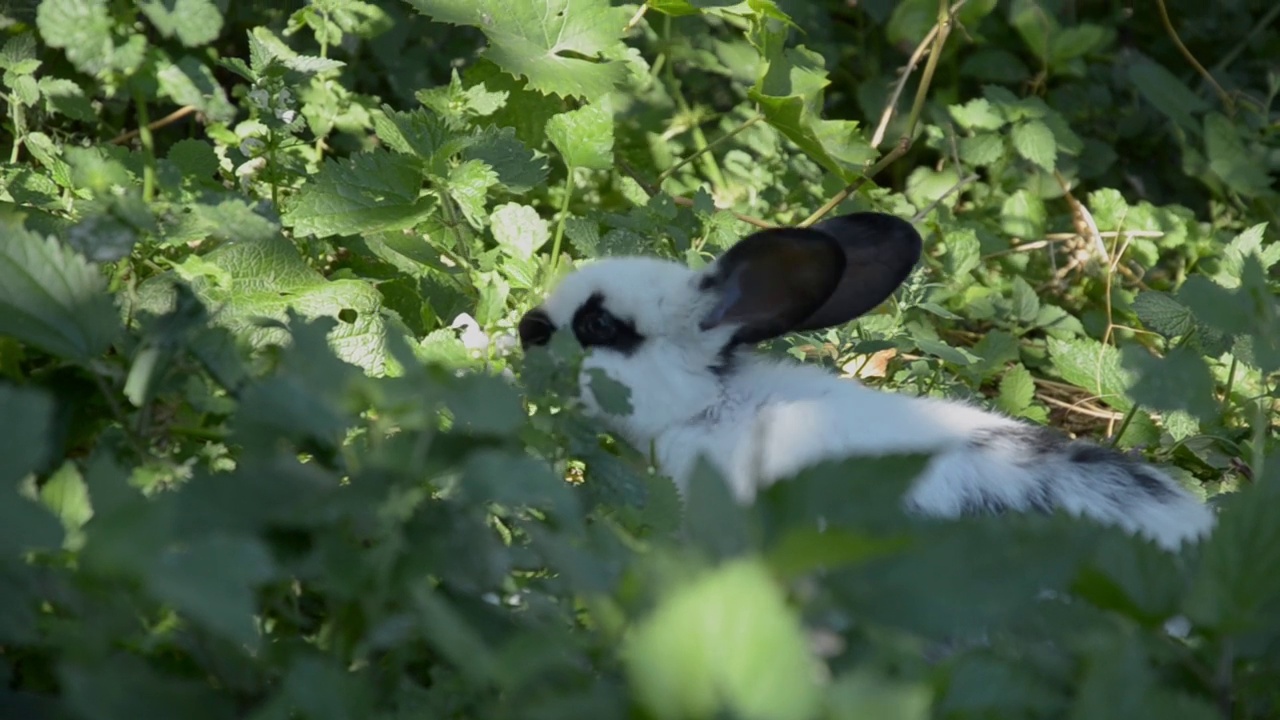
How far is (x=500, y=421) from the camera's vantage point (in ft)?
5.07

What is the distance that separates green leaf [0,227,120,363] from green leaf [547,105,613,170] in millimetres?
1737

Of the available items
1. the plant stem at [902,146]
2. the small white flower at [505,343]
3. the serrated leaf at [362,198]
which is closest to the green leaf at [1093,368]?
the plant stem at [902,146]

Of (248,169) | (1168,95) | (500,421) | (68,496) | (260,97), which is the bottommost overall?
(1168,95)

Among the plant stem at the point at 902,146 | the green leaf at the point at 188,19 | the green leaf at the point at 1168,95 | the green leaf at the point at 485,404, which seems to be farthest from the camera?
the green leaf at the point at 1168,95

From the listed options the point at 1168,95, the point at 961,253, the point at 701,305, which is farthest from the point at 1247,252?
the point at 1168,95

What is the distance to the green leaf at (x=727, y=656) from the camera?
1.21 meters

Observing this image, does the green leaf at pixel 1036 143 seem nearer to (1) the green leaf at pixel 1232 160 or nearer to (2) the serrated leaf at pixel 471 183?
(1) the green leaf at pixel 1232 160

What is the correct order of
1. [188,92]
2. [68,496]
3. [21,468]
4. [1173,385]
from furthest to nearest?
[188,92], [1173,385], [68,496], [21,468]

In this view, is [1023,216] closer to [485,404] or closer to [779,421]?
[779,421]

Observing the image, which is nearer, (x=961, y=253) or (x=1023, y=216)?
(x=961, y=253)

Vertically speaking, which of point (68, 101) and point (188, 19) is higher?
point (188, 19)

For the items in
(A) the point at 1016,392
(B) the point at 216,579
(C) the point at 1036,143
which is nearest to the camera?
(B) the point at 216,579

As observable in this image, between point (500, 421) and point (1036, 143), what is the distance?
3.35 metres

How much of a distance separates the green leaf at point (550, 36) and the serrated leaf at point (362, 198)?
0.51 metres
